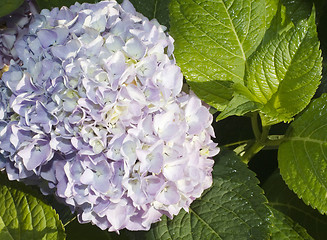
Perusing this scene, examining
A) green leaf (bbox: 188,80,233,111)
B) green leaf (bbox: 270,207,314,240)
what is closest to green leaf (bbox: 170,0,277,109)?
green leaf (bbox: 188,80,233,111)

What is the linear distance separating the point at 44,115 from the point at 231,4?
378 millimetres

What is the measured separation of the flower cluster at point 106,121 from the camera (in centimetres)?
83

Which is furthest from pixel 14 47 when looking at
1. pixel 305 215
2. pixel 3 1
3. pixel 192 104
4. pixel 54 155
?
pixel 305 215

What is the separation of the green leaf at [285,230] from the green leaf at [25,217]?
378mm

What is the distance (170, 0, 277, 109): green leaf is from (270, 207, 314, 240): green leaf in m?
0.24

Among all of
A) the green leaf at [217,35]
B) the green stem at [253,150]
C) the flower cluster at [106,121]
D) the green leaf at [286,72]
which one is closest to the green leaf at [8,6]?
the flower cluster at [106,121]

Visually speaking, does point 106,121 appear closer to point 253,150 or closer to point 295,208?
point 253,150

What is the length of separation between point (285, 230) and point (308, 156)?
0.17 meters

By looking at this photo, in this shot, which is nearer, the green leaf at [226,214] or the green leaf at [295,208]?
the green leaf at [226,214]

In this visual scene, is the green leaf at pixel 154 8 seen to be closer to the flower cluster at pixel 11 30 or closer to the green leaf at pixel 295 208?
the flower cluster at pixel 11 30

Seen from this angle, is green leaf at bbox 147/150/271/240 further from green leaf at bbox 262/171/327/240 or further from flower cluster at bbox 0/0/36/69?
flower cluster at bbox 0/0/36/69

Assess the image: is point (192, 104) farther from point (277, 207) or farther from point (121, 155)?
point (277, 207)

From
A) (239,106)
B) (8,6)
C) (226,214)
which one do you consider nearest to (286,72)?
(239,106)

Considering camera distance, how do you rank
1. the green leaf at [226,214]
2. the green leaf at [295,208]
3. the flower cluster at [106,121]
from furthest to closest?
the green leaf at [295,208] → the green leaf at [226,214] → the flower cluster at [106,121]
